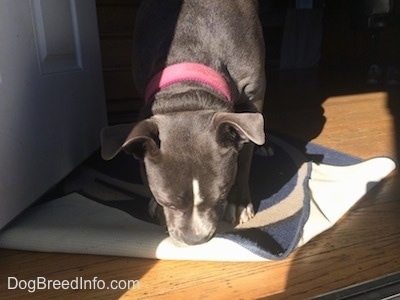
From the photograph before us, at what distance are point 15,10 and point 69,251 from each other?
74 cm

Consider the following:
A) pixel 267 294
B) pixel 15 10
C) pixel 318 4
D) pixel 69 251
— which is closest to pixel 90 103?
pixel 15 10

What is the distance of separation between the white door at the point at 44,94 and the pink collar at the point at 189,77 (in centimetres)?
40

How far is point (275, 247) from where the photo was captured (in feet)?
4.19

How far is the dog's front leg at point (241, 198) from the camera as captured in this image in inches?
58.4

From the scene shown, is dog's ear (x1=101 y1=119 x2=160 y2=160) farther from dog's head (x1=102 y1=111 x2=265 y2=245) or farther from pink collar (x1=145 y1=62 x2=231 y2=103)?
pink collar (x1=145 y1=62 x2=231 y2=103)

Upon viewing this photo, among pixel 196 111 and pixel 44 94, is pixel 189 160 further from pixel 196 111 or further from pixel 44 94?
pixel 44 94

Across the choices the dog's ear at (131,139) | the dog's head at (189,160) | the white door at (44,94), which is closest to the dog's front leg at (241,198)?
the dog's head at (189,160)

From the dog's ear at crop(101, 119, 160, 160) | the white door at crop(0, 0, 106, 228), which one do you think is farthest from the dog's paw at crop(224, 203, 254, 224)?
the white door at crop(0, 0, 106, 228)

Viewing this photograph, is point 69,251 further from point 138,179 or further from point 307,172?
point 307,172

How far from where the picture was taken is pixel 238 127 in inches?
48.7

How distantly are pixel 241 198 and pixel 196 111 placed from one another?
0.37 meters

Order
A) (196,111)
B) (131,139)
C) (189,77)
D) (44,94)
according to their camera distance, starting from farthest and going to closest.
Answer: (44,94), (189,77), (196,111), (131,139)

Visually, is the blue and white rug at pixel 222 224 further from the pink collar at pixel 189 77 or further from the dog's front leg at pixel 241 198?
the pink collar at pixel 189 77

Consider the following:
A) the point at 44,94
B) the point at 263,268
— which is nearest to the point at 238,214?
the point at 263,268
